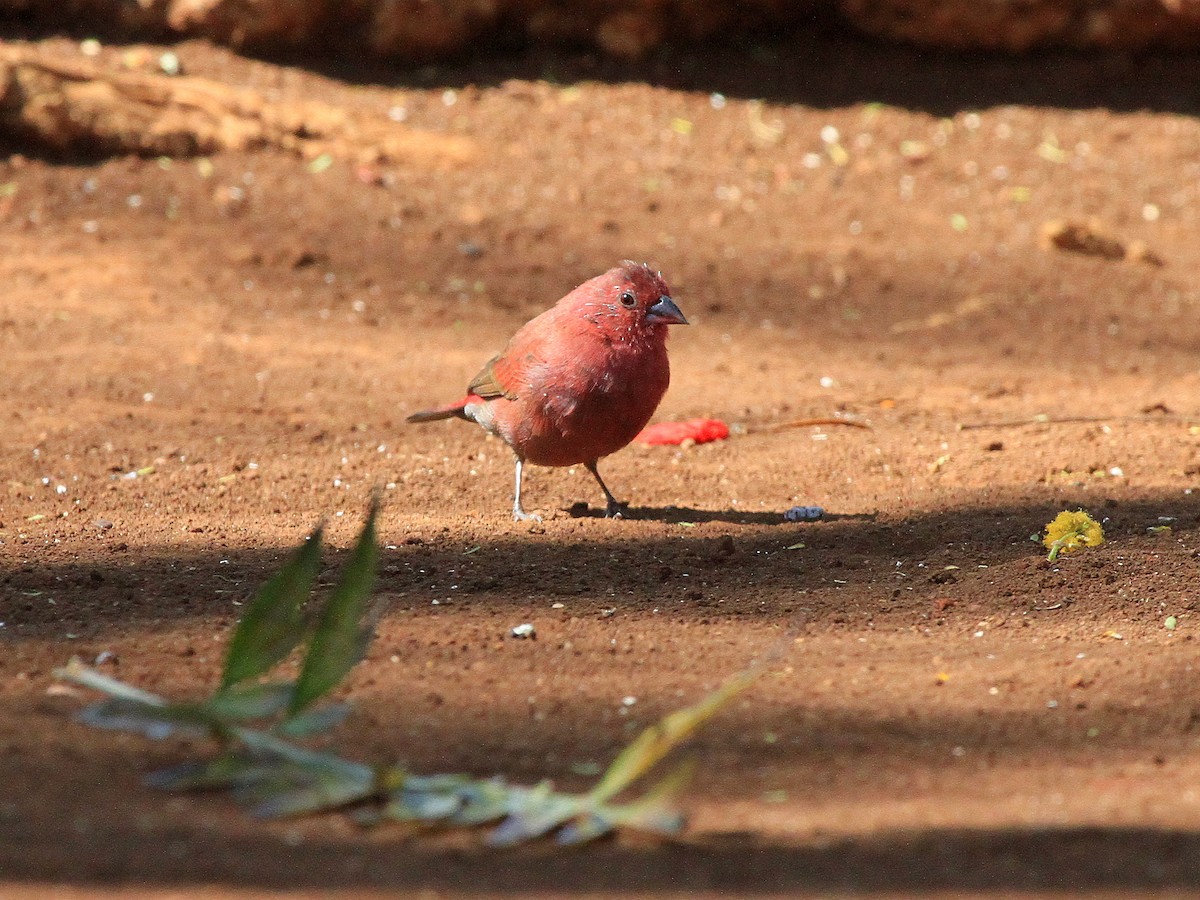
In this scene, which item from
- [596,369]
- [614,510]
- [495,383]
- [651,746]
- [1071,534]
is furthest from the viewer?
[495,383]

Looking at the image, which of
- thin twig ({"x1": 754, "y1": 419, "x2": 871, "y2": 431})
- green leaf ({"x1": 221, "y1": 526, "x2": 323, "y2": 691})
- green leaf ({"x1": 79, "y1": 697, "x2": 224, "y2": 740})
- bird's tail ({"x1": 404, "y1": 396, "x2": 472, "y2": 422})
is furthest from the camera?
thin twig ({"x1": 754, "y1": 419, "x2": 871, "y2": 431})

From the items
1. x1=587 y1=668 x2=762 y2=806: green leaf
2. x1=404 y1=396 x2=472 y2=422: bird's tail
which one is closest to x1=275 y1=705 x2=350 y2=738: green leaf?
x1=587 y1=668 x2=762 y2=806: green leaf

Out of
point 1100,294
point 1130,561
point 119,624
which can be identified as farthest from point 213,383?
point 1100,294

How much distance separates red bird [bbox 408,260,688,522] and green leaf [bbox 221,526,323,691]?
210 centimetres

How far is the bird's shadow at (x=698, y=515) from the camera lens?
5133mm

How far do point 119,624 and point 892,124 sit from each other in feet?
26.4

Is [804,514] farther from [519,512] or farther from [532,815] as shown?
[532,815]

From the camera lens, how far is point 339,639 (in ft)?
9.24

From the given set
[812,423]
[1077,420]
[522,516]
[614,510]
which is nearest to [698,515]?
[614,510]

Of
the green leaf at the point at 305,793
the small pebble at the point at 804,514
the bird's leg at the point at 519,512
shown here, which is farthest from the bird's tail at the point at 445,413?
the green leaf at the point at 305,793

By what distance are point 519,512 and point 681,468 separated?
101 centimetres

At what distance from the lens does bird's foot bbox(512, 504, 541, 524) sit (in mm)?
5134

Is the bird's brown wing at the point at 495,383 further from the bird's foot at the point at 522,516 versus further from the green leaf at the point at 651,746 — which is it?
the green leaf at the point at 651,746

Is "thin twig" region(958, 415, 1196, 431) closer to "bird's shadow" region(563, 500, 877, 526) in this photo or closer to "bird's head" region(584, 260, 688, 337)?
"bird's shadow" region(563, 500, 877, 526)
